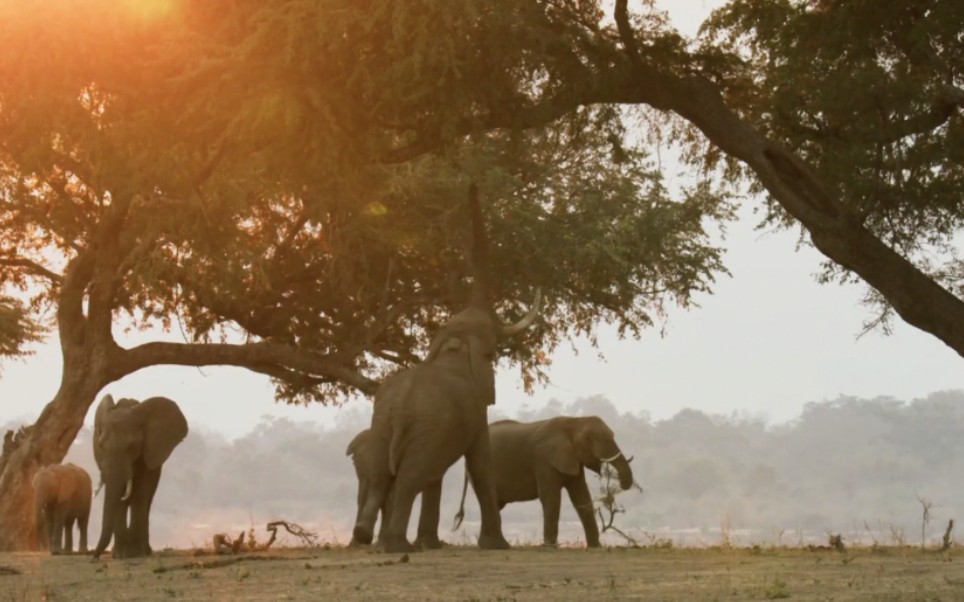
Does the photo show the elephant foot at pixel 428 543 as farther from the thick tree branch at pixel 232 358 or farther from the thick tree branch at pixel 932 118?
the thick tree branch at pixel 232 358

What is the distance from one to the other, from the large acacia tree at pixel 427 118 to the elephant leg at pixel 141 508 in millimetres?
3735

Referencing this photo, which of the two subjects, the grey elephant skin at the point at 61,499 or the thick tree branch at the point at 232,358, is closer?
the grey elephant skin at the point at 61,499

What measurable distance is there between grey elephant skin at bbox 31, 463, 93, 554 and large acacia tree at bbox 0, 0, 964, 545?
211 cm

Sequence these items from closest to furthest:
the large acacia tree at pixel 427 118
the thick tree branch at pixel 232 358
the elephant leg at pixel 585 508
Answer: the large acacia tree at pixel 427 118 → the elephant leg at pixel 585 508 → the thick tree branch at pixel 232 358

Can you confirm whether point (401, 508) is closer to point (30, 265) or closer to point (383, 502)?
point (383, 502)

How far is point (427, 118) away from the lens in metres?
17.7

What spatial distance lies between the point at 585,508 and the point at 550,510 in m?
0.57

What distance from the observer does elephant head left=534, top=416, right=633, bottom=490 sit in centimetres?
2267

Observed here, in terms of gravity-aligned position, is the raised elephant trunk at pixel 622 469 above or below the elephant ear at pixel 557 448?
below

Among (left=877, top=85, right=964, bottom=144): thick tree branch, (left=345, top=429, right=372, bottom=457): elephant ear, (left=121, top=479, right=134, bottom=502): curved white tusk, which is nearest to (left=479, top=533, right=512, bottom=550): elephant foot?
(left=345, top=429, right=372, bottom=457): elephant ear

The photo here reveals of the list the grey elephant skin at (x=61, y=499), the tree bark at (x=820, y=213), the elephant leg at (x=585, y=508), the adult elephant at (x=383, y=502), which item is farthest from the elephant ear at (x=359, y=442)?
the tree bark at (x=820, y=213)

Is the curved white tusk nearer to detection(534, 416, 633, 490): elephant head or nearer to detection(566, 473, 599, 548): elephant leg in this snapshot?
detection(566, 473, 599, 548): elephant leg

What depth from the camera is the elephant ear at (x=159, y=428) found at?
1883 centimetres

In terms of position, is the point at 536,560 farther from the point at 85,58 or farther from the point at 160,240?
the point at 160,240
